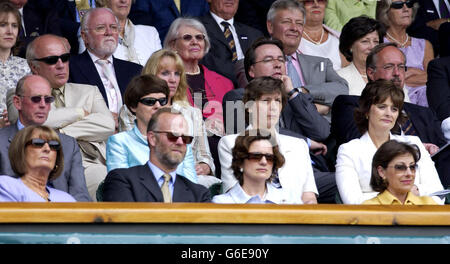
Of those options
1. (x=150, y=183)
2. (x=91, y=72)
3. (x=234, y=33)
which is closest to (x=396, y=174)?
(x=150, y=183)

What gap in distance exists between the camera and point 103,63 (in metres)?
7.08

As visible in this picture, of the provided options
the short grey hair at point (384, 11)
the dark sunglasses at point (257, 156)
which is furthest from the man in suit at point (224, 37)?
the dark sunglasses at point (257, 156)

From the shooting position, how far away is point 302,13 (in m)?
7.72

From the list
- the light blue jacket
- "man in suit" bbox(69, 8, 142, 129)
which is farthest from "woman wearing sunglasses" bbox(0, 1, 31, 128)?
the light blue jacket

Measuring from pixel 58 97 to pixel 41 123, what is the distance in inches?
25.3

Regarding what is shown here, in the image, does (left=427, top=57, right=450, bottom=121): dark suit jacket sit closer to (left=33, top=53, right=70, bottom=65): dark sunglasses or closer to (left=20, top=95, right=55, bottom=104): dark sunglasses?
(left=33, top=53, right=70, bottom=65): dark sunglasses

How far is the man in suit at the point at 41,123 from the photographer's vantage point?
5.71m

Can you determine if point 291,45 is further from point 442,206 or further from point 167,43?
point 442,206

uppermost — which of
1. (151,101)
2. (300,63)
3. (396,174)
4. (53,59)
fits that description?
(300,63)

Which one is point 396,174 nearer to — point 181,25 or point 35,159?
point 35,159

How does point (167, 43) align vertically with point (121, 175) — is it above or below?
above

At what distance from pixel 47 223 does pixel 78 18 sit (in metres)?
3.48

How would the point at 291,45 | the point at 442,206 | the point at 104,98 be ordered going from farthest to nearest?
1. the point at 291,45
2. the point at 104,98
3. the point at 442,206
